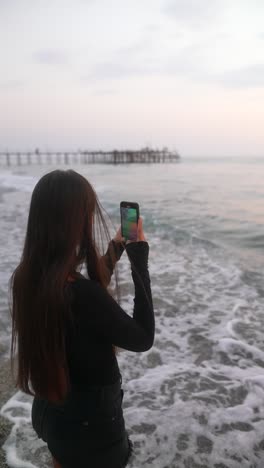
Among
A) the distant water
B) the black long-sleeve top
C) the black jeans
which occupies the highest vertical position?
the black long-sleeve top

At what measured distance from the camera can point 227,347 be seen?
4.54m

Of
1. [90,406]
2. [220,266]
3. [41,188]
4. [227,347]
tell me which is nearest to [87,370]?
[90,406]

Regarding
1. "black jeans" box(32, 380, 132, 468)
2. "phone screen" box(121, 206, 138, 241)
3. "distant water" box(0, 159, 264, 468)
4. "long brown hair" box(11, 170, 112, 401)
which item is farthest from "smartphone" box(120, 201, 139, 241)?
"distant water" box(0, 159, 264, 468)

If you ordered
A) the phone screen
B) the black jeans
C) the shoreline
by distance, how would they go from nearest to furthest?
the black jeans < the phone screen < the shoreline

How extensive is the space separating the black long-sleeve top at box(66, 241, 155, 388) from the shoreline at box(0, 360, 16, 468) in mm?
1614

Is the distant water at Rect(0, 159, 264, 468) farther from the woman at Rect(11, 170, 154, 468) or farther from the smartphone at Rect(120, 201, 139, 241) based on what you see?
the smartphone at Rect(120, 201, 139, 241)

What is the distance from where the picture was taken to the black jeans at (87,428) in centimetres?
159

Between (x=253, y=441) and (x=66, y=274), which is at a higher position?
(x=66, y=274)

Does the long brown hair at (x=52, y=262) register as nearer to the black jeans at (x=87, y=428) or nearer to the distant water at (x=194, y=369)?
the black jeans at (x=87, y=428)

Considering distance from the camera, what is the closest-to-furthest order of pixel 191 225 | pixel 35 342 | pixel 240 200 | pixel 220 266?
pixel 35 342
pixel 220 266
pixel 191 225
pixel 240 200

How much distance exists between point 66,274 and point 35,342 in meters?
0.34

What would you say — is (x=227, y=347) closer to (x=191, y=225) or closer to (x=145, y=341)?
(x=145, y=341)

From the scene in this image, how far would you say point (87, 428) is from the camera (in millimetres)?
1603

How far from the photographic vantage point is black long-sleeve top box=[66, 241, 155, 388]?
1393mm
